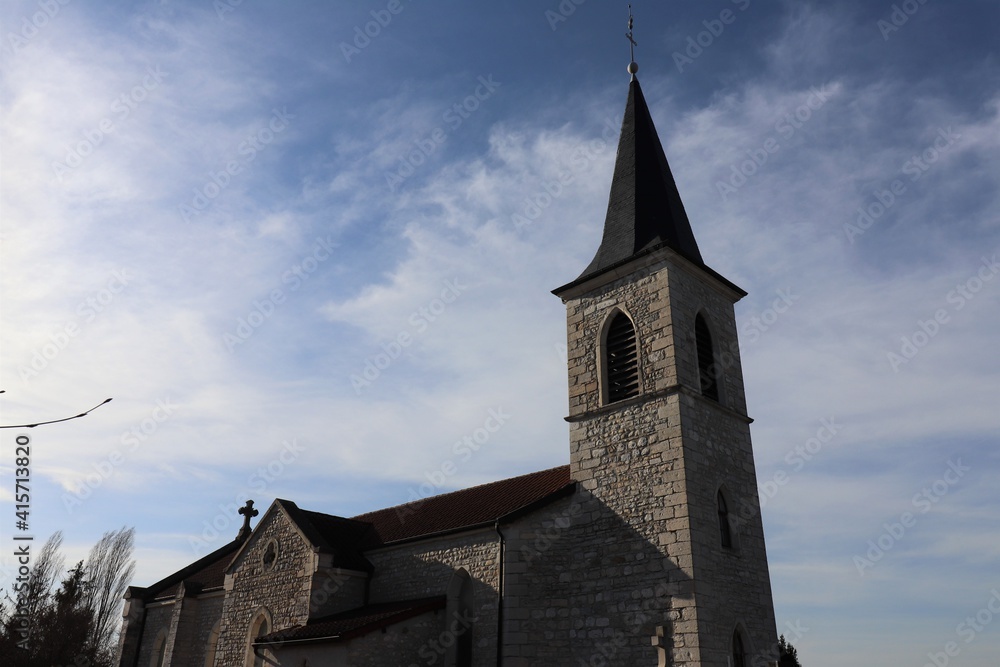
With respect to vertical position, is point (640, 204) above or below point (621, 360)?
above

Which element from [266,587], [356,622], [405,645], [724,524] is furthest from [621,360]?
[266,587]

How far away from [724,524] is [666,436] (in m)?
2.46

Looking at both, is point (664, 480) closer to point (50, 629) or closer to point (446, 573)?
point (446, 573)

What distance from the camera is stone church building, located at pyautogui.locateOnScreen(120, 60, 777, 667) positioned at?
1423cm

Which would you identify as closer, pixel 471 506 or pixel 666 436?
pixel 666 436

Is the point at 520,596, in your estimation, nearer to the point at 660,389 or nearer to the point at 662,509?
the point at 662,509

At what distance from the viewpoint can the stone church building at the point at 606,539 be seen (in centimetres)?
1423

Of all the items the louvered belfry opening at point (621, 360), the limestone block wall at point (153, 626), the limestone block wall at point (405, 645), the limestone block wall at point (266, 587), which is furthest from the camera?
the limestone block wall at point (153, 626)

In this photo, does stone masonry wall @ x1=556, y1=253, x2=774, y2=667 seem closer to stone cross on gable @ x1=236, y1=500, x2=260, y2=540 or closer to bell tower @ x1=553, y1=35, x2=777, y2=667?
bell tower @ x1=553, y1=35, x2=777, y2=667

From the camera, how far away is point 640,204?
1883 centimetres

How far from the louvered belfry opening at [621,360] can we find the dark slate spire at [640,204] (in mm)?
1603

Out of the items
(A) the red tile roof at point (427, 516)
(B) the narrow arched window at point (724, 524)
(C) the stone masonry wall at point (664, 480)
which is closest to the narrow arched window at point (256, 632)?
(A) the red tile roof at point (427, 516)

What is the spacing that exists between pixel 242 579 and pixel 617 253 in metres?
14.6

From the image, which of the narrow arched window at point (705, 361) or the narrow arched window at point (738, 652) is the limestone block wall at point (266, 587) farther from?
the narrow arched window at point (705, 361)
